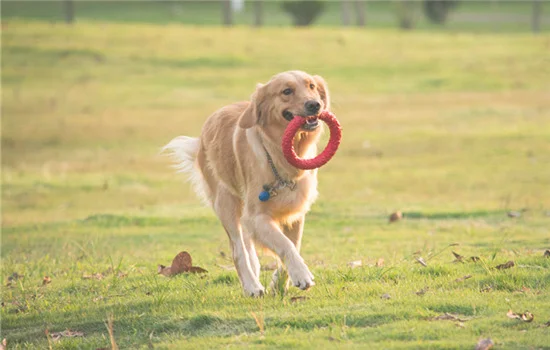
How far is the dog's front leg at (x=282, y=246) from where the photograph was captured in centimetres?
714

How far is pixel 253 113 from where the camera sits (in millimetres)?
7992

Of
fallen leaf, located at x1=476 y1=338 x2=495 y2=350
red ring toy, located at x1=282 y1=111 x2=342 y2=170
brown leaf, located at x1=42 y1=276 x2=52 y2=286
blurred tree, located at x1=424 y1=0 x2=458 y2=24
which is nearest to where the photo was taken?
fallen leaf, located at x1=476 y1=338 x2=495 y2=350

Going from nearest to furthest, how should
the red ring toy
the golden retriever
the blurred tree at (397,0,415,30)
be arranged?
the red ring toy → the golden retriever → the blurred tree at (397,0,415,30)

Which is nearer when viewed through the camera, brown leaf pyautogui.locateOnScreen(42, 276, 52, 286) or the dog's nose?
the dog's nose

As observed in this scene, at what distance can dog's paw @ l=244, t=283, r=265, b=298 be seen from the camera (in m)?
7.73

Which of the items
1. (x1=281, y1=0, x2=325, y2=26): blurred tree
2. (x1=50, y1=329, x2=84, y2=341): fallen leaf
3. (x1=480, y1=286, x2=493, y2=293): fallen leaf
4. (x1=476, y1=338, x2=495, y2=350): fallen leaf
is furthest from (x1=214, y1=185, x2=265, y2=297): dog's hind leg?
(x1=281, y1=0, x2=325, y2=26): blurred tree

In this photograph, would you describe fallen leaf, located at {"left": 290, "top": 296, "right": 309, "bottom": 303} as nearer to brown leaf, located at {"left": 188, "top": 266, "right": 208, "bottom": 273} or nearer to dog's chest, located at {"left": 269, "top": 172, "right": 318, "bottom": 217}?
dog's chest, located at {"left": 269, "top": 172, "right": 318, "bottom": 217}

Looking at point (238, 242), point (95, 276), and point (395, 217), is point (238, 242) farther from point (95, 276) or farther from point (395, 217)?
point (395, 217)

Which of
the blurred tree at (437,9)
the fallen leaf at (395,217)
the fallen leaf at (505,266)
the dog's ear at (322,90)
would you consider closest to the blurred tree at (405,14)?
the blurred tree at (437,9)

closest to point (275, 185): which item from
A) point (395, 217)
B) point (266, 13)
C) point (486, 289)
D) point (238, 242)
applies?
point (238, 242)

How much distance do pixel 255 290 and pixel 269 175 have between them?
3.18 feet

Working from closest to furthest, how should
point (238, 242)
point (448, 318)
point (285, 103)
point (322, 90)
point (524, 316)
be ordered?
point (524, 316) → point (448, 318) → point (285, 103) → point (322, 90) → point (238, 242)

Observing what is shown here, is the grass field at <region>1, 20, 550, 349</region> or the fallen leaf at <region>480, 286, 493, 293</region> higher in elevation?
the fallen leaf at <region>480, 286, 493, 293</region>

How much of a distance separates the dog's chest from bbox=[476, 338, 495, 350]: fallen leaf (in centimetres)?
255
